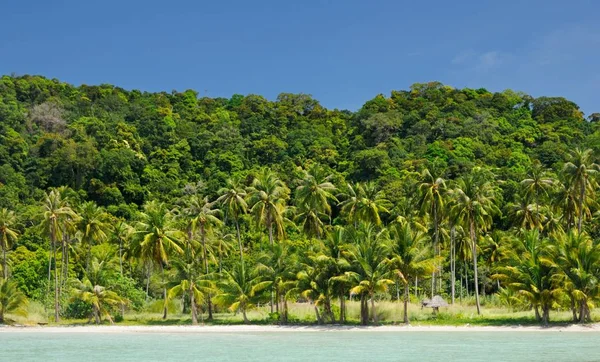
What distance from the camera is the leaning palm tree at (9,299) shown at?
52250mm

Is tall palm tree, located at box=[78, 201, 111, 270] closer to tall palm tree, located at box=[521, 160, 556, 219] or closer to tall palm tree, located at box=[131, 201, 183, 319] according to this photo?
tall palm tree, located at box=[131, 201, 183, 319]

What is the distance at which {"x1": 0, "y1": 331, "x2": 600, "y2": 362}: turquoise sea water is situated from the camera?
30312 mm

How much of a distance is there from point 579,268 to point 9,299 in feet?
143

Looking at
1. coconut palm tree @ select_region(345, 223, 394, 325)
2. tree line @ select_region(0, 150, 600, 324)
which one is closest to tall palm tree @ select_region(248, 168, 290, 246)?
tree line @ select_region(0, 150, 600, 324)

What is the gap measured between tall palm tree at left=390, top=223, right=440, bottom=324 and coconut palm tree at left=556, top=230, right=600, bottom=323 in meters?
8.43

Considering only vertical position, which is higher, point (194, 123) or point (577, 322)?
point (194, 123)

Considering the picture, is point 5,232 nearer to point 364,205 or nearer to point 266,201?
point 266,201

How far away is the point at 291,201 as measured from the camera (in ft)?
312

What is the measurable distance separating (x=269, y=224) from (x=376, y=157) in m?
44.2

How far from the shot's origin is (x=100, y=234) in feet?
209

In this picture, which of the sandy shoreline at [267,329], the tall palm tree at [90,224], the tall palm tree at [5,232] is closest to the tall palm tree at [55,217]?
the sandy shoreline at [267,329]

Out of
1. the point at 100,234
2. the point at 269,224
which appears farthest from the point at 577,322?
the point at 100,234

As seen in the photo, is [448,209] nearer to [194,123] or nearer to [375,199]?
[375,199]

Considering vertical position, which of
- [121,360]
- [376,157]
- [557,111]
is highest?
[557,111]
